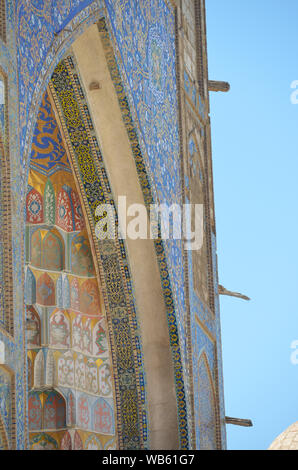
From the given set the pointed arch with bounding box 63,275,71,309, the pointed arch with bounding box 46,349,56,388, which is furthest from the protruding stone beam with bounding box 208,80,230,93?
the pointed arch with bounding box 46,349,56,388

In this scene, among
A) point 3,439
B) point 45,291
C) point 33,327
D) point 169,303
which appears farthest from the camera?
point 169,303

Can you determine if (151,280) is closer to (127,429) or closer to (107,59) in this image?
(127,429)

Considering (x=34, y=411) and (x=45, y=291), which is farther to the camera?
(x=45, y=291)

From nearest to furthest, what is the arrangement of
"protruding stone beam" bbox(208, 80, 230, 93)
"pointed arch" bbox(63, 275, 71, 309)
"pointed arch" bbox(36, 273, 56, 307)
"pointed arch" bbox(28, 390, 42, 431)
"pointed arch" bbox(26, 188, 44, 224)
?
"pointed arch" bbox(28, 390, 42, 431) → "pointed arch" bbox(36, 273, 56, 307) → "pointed arch" bbox(26, 188, 44, 224) → "pointed arch" bbox(63, 275, 71, 309) → "protruding stone beam" bbox(208, 80, 230, 93)

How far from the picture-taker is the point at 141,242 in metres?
7.54

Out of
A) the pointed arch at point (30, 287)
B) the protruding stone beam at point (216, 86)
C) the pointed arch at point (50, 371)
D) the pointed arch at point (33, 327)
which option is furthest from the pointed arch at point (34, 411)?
the protruding stone beam at point (216, 86)

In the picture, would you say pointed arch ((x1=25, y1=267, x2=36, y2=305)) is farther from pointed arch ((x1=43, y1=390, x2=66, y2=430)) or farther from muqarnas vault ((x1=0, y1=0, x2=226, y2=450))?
pointed arch ((x1=43, y1=390, x2=66, y2=430))

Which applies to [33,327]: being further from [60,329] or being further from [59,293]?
[59,293]

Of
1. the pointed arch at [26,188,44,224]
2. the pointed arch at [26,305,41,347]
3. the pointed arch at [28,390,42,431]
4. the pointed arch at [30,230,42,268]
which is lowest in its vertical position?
the pointed arch at [28,390,42,431]

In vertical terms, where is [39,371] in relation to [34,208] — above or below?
below

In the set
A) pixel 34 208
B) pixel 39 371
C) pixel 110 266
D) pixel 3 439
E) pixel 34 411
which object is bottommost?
pixel 3 439

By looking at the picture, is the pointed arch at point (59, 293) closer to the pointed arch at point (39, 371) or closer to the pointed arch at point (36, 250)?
the pointed arch at point (36, 250)

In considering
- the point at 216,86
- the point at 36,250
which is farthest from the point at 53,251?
the point at 216,86

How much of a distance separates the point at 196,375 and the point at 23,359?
354 cm
